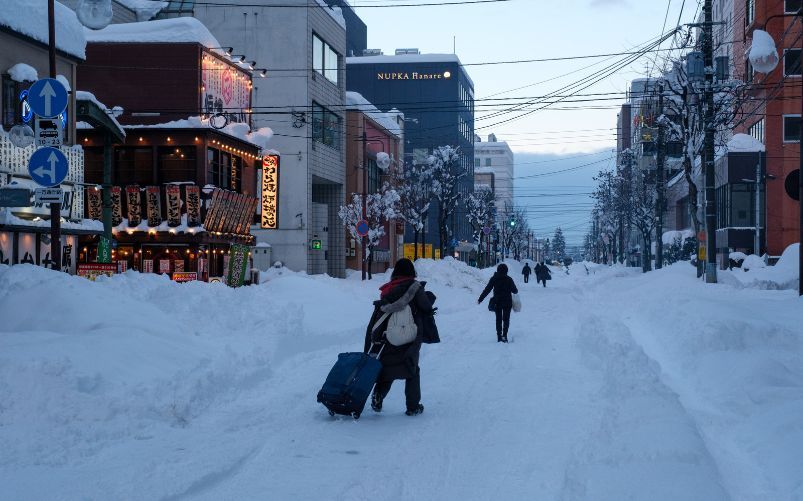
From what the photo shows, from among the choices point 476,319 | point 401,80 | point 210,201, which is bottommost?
point 476,319

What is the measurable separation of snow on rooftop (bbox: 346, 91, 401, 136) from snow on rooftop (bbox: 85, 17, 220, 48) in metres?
21.0

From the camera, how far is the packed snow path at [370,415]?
6.31 metres

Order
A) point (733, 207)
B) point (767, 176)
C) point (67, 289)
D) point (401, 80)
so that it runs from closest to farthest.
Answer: point (67, 289) < point (767, 176) < point (733, 207) < point (401, 80)

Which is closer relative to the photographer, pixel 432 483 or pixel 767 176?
pixel 432 483

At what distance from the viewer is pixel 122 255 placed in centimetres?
3762

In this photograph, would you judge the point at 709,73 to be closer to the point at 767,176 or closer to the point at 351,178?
the point at 767,176

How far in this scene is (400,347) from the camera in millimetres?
9344

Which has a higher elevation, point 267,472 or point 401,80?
point 401,80

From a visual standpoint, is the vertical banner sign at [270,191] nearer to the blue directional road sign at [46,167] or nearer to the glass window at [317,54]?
the glass window at [317,54]

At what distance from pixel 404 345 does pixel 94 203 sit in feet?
106

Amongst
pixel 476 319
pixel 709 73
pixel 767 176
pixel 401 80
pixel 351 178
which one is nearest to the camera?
pixel 476 319

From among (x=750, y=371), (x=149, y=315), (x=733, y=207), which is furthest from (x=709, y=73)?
(x=733, y=207)

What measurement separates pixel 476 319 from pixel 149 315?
13.8m

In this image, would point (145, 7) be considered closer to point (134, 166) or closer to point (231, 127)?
point (231, 127)
